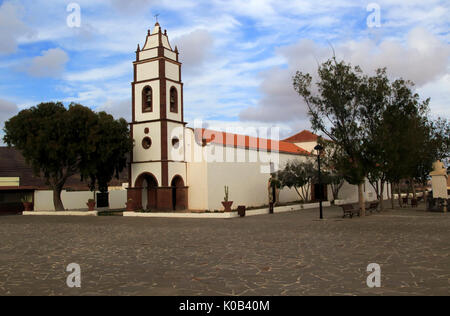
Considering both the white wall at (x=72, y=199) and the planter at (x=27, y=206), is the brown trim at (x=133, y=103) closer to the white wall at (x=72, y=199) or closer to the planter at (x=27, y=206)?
the white wall at (x=72, y=199)

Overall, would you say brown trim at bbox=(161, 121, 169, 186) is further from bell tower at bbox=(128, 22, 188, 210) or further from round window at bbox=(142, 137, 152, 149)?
round window at bbox=(142, 137, 152, 149)

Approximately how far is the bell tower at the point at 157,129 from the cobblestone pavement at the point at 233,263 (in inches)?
570

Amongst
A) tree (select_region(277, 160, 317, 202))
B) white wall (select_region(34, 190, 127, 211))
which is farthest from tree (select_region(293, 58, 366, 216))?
white wall (select_region(34, 190, 127, 211))

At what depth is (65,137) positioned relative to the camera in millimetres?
28312

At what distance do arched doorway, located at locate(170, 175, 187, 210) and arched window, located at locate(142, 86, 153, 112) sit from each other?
19.6 feet

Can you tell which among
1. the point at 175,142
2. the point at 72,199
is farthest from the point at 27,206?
the point at 175,142

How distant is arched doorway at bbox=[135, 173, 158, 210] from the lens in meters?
30.8

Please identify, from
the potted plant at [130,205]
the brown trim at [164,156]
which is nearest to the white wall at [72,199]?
the potted plant at [130,205]

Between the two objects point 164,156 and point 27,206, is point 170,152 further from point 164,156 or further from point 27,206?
point 27,206

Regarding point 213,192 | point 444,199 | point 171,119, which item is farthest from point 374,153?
point 171,119

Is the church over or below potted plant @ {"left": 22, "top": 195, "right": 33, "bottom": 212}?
over

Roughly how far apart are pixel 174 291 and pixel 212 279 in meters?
1.10

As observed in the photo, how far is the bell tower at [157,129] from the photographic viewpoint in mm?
29844
